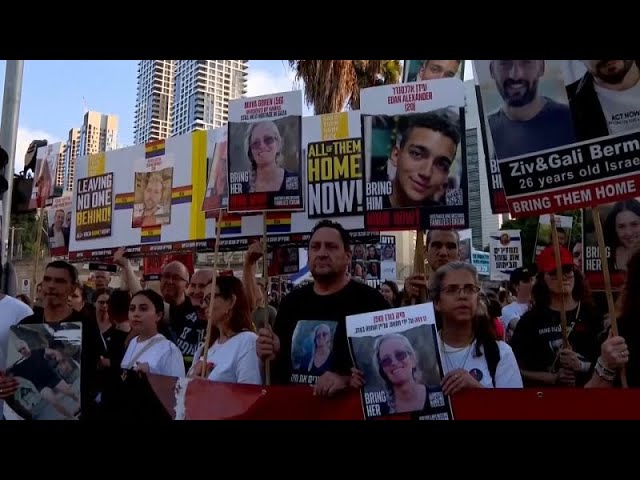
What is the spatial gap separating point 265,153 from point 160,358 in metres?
1.61

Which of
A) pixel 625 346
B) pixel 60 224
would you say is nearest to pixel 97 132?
pixel 60 224

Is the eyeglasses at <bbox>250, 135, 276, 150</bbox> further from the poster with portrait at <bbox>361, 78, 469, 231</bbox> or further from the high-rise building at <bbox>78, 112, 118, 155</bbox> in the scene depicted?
the high-rise building at <bbox>78, 112, 118, 155</bbox>

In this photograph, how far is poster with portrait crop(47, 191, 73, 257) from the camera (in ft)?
37.7

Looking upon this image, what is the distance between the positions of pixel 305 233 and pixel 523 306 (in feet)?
10.7

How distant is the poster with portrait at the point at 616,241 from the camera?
429 cm

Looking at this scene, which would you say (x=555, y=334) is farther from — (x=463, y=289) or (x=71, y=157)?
(x=71, y=157)

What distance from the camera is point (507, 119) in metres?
3.40

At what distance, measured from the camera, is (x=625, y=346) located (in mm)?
2793

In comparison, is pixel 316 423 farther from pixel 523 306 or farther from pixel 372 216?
pixel 523 306

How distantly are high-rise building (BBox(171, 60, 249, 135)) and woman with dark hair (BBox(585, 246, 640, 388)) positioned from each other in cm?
497

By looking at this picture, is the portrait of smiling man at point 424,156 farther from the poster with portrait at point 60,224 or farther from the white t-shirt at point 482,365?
the poster with portrait at point 60,224

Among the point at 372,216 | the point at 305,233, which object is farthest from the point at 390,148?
the point at 305,233

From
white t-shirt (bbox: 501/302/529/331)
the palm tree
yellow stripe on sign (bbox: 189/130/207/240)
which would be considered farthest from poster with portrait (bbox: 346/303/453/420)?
the palm tree

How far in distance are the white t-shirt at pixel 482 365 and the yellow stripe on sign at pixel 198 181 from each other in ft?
23.9
